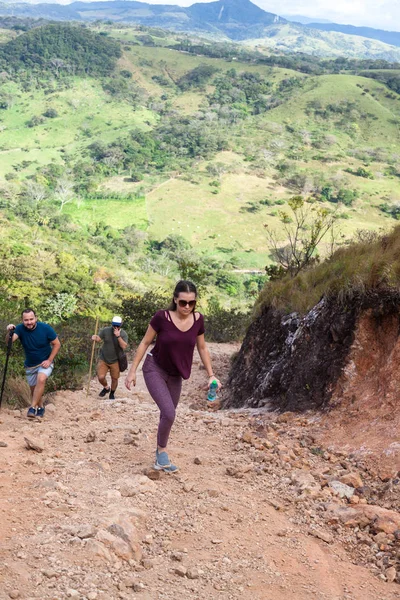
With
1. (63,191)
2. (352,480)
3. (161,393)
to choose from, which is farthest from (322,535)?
(63,191)

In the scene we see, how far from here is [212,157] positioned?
12250 centimetres

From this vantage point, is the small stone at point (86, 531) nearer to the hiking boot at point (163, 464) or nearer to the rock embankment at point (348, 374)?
the hiking boot at point (163, 464)

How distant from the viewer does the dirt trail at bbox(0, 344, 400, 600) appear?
3.31 meters

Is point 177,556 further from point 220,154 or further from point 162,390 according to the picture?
point 220,154

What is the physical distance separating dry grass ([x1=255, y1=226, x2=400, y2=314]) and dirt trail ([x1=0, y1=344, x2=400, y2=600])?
2078 millimetres

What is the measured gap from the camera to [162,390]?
15.3 feet

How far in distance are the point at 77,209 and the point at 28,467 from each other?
9183 cm

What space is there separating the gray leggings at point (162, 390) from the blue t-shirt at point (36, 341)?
2029 mm

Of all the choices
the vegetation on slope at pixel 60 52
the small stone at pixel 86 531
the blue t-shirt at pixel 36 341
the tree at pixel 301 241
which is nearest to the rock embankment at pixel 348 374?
the small stone at pixel 86 531

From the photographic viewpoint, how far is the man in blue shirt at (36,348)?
6.34 meters

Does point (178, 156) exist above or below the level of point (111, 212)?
above

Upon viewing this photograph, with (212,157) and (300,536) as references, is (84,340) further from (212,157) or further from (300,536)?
(212,157)

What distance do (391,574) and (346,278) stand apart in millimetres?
3927

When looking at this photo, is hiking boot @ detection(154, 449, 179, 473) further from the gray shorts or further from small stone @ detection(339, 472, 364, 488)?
the gray shorts
